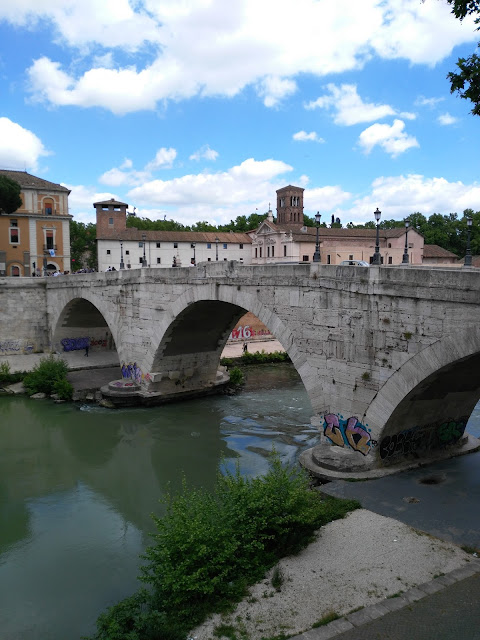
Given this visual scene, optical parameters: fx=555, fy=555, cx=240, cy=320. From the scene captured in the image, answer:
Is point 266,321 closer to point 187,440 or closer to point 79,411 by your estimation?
point 187,440

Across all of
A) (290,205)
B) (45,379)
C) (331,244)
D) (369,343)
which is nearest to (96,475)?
(369,343)

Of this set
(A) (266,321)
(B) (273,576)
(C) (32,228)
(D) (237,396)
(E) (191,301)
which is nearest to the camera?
(B) (273,576)

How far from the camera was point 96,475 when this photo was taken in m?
13.6

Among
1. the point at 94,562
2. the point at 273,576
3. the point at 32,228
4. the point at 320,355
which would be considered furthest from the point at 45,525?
the point at 32,228

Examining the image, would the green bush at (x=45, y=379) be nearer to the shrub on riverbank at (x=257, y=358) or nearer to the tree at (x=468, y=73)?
the shrub on riverbank at (x=257, y=358)

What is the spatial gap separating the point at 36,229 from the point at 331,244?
23.3 meters

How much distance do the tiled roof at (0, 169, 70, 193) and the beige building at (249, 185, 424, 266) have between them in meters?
17.6

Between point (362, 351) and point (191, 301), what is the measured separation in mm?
6921

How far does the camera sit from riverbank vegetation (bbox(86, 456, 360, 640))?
6.45 metres

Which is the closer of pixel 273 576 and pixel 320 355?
pixel 273 576

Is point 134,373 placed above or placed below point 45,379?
above

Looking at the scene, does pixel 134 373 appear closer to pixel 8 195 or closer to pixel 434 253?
pixel 8 195

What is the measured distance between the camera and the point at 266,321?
43.9 ft

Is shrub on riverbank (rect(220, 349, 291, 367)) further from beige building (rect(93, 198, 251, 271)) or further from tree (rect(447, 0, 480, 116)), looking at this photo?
beige building (rect(93, 198, 251, 271))
